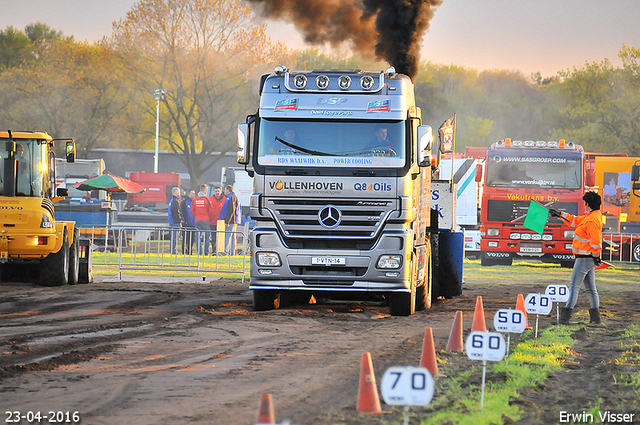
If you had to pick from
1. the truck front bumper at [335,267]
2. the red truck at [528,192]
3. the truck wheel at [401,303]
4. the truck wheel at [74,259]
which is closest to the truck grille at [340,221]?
the truck front bumper at [335,267]

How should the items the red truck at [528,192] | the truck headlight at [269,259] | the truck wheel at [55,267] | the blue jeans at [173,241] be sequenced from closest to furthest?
1. the truck headlight at [269,259]
2. the truck wheel at [55,267]
3. the blue jeans at [173,241]
4. the red truck at [528,192]

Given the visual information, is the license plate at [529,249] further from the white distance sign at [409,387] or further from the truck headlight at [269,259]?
the white distance sign at [409,387]

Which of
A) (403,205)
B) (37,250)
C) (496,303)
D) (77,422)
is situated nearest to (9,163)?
(37,250)

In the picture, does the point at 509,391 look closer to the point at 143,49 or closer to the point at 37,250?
the point at 37,250

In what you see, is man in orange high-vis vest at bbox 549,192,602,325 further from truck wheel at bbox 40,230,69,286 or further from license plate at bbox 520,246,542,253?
license plate at bbox 520,246,542,253

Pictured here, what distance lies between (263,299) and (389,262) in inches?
91.2

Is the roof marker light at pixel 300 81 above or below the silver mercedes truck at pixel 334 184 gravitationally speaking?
above

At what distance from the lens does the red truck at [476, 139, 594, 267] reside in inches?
982

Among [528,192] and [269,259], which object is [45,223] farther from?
[528,192]

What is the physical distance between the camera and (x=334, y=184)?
12648mm

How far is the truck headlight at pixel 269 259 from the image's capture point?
1288 cm

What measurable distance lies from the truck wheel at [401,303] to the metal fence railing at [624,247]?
1888 cm

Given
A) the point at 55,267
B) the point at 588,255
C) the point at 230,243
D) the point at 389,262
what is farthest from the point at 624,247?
the point at 55,267

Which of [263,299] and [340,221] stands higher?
[340,221]
